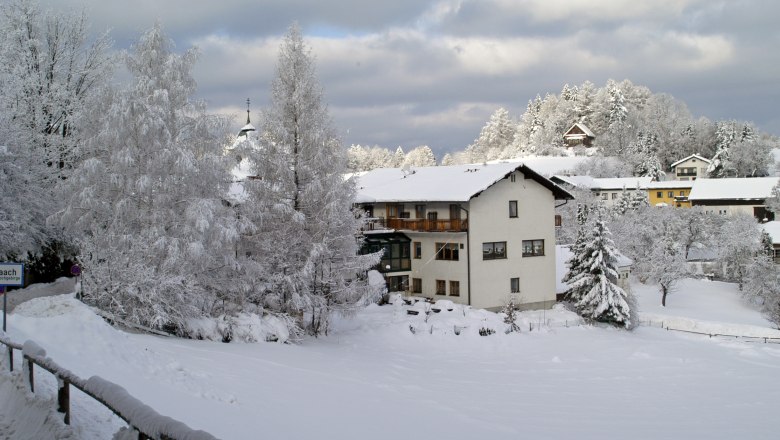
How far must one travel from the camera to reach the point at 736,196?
81.2 m

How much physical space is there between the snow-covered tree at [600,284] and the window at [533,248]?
301cm

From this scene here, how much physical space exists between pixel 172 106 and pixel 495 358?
16570mm

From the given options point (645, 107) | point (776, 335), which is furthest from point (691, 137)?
point (776, 335)

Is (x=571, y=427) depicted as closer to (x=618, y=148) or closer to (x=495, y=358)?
(x=495, y=358)

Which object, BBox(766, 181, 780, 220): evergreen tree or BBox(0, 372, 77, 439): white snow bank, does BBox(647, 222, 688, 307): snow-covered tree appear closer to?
BBox(766, 181, 780, 220): evergreen tree

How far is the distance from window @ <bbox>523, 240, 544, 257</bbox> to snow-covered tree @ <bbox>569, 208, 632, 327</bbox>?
3008mm

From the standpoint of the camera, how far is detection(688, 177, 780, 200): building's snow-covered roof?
264ft

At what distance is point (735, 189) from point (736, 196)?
6.33 feet

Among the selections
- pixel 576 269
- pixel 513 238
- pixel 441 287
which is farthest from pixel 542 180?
pixel 441 287

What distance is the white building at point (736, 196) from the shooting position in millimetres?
79938

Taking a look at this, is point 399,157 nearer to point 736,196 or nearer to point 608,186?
point 608,186

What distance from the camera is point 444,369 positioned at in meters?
23.4

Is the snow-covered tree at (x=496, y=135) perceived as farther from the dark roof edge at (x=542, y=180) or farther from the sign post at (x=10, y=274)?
the sign post at (x=10, y=274)

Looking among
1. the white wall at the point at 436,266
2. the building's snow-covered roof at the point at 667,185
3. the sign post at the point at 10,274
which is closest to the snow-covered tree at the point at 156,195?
the sign post at the point at 10,274
